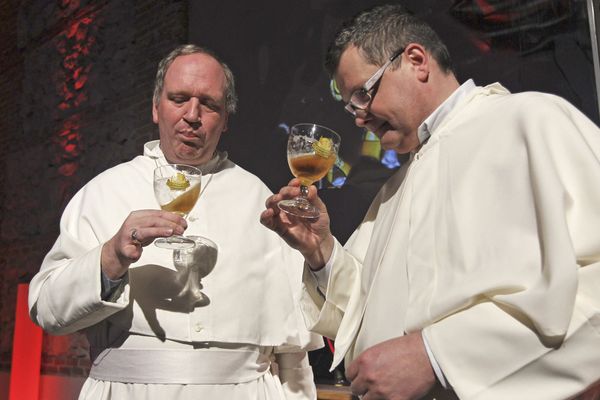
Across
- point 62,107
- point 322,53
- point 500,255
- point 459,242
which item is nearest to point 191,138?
point 459,242

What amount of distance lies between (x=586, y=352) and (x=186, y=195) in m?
1.10

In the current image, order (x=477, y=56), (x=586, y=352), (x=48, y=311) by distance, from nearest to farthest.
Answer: (x=586, y=352), (x=48, y=311), (x=477, y=56)

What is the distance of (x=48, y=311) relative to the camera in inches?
73.7

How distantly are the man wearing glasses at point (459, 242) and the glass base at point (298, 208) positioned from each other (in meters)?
0.03

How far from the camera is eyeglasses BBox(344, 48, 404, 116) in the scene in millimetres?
1617

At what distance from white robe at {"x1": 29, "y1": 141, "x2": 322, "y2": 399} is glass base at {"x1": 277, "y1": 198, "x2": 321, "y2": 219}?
536 millimetres

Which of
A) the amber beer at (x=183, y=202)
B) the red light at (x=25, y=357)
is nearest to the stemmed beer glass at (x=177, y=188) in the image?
the amber beer at (x=183, y=202)

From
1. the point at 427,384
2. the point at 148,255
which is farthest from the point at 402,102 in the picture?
the point at 148,255

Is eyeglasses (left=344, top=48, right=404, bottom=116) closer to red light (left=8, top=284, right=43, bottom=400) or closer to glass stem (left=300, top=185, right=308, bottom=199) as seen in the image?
glass stem (left=300, top=185, right=308, bottom=199)

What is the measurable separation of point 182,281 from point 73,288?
35cm

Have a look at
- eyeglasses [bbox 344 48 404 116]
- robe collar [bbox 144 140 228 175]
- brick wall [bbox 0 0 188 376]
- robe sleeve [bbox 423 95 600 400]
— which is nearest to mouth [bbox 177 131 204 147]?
robe collar [bbox 144 140 228 175]

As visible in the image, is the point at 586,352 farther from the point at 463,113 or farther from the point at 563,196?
the point at 463,113

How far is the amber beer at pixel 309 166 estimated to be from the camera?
1.71m

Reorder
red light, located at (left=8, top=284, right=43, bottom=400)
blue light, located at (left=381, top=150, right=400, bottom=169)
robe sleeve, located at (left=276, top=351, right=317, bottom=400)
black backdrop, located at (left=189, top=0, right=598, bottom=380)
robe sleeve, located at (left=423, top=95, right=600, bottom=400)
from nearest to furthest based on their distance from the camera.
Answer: robe sleeve, located at (left=423, top=95, right=600, bottom=400) < robe sleeve, located at (left=276, top=351, right=317, bottom=400) < black backdrop, located at (left=189, top=0, right=598, bottom=380) < blue light, located at (left=381, top=150, right=400, bottom=169) < red light, located at (left=8, top=284, right=43, bottom=400)
